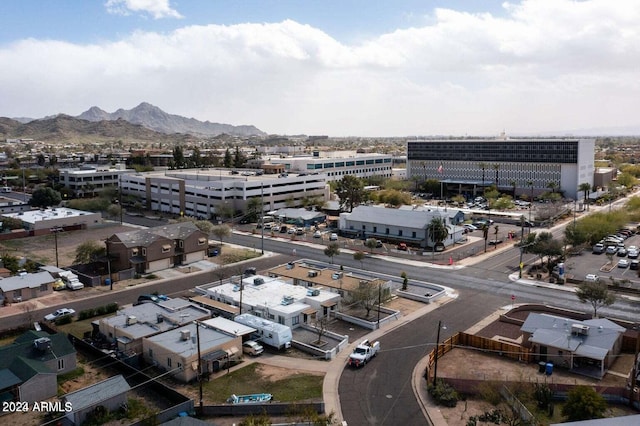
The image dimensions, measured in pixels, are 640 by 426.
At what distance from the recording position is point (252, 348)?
116 feet

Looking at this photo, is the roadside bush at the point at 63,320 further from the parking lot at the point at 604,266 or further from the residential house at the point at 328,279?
the parking lot at the point at 604,266

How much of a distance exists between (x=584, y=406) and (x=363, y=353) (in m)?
13.1

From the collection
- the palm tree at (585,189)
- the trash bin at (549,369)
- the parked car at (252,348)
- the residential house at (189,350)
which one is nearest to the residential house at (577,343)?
the trash bin at (549,369)

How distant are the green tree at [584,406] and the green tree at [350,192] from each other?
67106 millimetres

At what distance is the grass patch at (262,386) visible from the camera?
96.6 ft

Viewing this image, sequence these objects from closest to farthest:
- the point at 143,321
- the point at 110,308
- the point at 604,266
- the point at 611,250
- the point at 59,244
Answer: the point at 143,321
the point at 110,308
the point at 604,266
the point at 611,250
the point at 59,244

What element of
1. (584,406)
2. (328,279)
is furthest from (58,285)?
(584,406)

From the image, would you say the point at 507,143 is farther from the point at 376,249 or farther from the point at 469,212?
the point at 376,249

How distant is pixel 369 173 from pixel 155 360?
115 metres

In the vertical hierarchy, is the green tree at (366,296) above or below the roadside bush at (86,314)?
above

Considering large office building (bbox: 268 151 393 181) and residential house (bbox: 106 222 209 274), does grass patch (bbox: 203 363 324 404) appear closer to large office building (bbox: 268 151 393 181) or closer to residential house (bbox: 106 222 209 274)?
residential house (bbox: 106 222 209 274)

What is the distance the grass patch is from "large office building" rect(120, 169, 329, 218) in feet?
184

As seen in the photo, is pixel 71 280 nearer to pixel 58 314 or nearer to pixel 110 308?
pixel 58 314

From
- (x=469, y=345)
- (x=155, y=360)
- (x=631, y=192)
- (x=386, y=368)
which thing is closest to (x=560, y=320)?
(x=469, y=345)
